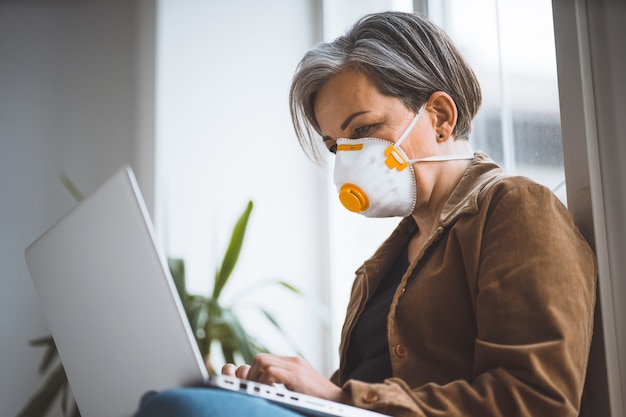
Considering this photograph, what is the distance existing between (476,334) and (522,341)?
17 cm

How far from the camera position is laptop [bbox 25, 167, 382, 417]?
838mm

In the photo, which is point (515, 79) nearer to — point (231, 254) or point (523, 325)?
point (523, 325)

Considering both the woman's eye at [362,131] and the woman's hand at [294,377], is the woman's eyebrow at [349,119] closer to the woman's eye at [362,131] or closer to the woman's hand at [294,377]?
the woman's eye at [362,131]

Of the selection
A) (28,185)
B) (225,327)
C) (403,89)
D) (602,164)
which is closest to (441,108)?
(403,89)

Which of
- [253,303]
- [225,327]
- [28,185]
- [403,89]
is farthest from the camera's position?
[28,185]

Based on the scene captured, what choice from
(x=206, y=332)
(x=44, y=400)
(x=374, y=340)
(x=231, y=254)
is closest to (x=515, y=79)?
(x=374, y=340)

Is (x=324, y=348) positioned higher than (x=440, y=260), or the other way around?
(x=440, y=260)

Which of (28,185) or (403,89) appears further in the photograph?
(28,185)

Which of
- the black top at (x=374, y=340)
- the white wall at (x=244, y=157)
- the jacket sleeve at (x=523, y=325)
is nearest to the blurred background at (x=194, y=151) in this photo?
the white wall at (x=244, y=157)

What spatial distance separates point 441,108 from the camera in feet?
4.63

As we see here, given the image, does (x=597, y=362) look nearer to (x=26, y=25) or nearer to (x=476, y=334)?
(x=476, y=334)

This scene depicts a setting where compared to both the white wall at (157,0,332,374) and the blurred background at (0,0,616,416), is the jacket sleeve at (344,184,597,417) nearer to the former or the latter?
the blurred background at (0,0,616,416)

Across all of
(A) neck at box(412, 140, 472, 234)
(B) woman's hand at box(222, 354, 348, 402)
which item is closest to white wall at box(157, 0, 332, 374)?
(A) neck at box(412, 140, 472, 234)

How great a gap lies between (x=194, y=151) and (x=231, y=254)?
66cm
